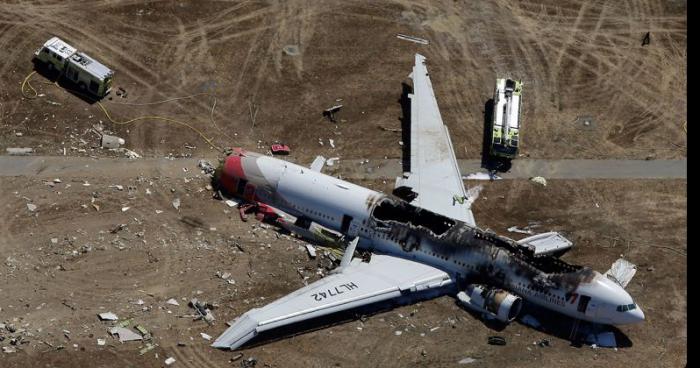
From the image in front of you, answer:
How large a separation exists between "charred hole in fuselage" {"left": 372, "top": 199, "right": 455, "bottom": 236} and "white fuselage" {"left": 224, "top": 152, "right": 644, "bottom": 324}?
22cm

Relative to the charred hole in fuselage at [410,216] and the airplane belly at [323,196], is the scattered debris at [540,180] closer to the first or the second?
the charred hole in fuselage at [410,216]

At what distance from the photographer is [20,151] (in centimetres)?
5844

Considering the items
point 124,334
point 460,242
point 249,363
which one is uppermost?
point 460,242

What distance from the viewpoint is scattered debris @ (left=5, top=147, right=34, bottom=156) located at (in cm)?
5828

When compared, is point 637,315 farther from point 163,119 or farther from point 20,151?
point 20,151

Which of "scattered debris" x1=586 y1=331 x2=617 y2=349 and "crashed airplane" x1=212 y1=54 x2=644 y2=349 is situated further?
"scattered debris" x1=586 y1=331 x2=617 y2=349

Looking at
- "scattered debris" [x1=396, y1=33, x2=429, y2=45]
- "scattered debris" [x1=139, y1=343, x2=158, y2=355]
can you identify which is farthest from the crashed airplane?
"scattered debris" [x1=396, y1=33, x2=429, y2=45]

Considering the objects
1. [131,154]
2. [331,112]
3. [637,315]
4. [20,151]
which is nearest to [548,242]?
[637,315]

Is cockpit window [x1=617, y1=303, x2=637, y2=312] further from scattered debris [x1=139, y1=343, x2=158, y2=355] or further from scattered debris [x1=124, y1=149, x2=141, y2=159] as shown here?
scattered debris [x1=124, y1=149, x2=141, y2=159]

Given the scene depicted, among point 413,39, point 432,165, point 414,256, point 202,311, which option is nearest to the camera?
point 202,311

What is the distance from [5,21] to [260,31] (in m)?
19.9

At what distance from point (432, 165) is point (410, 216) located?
6.44 meters

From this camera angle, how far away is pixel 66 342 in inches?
1828
